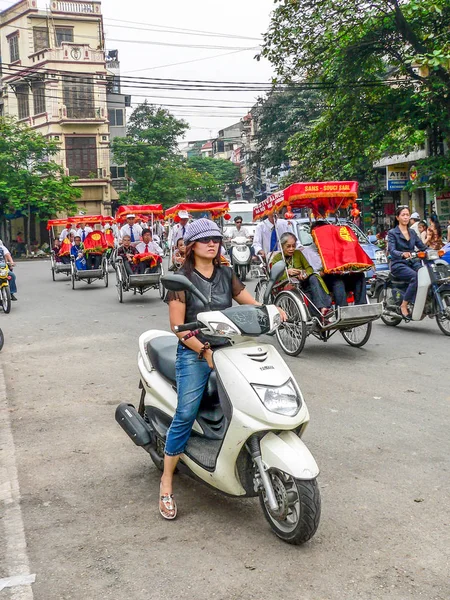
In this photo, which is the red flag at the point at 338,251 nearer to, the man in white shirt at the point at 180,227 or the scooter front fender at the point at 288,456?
the scooter front fender at the point at 288,456

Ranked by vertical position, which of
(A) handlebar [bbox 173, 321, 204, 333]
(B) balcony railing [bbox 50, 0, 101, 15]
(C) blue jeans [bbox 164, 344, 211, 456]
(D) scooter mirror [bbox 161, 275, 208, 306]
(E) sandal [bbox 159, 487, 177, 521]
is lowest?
(E) sandal [bbox 159, 487, 177, 521]

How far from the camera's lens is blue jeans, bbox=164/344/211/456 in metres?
3.96

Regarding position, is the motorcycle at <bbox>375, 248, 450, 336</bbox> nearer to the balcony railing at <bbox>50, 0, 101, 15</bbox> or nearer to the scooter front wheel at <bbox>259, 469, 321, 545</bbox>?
the scooter front wheel at <bbox>259, 469, 321, 545</bbox>

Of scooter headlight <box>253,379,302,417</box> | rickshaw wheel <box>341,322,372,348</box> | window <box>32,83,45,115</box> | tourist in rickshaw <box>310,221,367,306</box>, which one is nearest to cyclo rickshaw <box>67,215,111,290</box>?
rickshaw wheel <box>341,322,372,348</box>

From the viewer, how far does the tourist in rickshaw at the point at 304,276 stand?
29.0ft

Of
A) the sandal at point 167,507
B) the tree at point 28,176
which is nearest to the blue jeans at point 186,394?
the sandal at point 167,507

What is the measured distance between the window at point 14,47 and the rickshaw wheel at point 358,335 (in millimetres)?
50500

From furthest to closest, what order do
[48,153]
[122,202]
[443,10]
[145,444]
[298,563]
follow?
1. [122,202]
2. [48,153]
3. [443,10]
4. [145,444]
5. [298,563]

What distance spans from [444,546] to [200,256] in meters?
2.04

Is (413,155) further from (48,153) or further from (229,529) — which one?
(229,529)

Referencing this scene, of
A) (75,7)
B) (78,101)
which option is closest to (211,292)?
(78,101)

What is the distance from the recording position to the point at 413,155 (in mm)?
30516

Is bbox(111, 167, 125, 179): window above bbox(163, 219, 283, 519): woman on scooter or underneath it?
above

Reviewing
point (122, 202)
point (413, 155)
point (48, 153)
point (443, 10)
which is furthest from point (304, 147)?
point (122, 202)
